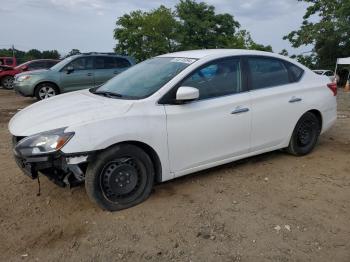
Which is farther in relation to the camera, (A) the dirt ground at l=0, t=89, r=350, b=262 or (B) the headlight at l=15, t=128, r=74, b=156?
(B) the headlight at l=15, t=128, r=74, b=156

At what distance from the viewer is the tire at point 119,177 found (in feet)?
12.3

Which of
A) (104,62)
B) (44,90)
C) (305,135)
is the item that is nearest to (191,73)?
(305,135)

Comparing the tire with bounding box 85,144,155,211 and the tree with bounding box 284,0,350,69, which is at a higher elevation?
the tree with bounding box 284,0,350,69

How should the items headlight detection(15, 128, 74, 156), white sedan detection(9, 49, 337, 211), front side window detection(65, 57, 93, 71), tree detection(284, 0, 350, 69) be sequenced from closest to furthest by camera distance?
headlight detection(15, 128, 74, 156) → white sedan detection(9, 49, 337, 211) → front side window detection(65, 57, 93, 71) → tree detection(284, 0, 350, 69)

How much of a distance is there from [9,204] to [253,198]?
2666 millimetres

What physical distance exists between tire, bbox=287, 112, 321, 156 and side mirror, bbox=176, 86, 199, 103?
209 centimetres

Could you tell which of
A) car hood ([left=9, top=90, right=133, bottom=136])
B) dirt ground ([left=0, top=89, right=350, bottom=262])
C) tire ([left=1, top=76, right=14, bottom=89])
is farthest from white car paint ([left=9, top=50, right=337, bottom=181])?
tire ([left=1, top=76, right=14, bottom=89])

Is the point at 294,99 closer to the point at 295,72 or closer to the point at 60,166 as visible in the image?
the point at 295,72

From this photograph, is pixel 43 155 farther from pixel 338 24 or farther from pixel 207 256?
pixel 338 24

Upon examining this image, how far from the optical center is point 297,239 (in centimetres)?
345

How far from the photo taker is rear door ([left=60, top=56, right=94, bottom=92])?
11797mm

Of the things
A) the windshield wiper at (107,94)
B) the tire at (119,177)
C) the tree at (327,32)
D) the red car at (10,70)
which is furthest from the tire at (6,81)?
the tree at (327,32)

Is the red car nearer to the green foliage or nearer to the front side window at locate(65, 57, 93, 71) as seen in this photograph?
the front side window at locate(65, 57, 93, 71)

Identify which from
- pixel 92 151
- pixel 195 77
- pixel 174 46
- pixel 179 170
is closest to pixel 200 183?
pixel 179 170
